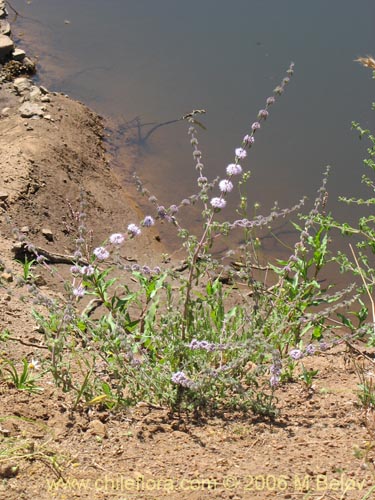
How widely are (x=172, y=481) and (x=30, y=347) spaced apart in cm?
153

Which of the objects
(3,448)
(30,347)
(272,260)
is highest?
(3,448)

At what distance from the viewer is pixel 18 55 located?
8594 mm

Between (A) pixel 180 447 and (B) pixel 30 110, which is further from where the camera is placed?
(B) pixel 30 110

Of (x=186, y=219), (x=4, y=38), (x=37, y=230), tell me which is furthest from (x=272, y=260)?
(x=4, y=38)

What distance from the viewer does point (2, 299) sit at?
455 cm

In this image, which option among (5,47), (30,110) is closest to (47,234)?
(30,110)

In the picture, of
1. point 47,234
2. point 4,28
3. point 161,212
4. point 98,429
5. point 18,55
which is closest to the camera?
point 98,429

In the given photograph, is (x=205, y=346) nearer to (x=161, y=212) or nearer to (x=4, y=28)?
(x=161, y=212)

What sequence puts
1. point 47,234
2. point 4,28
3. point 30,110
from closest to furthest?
point 47,234 → point 30,110 → point 4,28

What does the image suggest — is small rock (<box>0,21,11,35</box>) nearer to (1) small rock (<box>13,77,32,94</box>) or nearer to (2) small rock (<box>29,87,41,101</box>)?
(1) small rock (<box>13,77,32,94</box>)

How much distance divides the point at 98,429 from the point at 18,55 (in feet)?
20.6

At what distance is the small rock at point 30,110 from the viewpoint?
7.27 meters

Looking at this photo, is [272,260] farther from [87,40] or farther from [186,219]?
[87,40]

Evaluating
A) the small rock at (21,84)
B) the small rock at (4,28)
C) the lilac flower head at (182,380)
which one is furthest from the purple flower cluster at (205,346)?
the small rock at (4,28)
